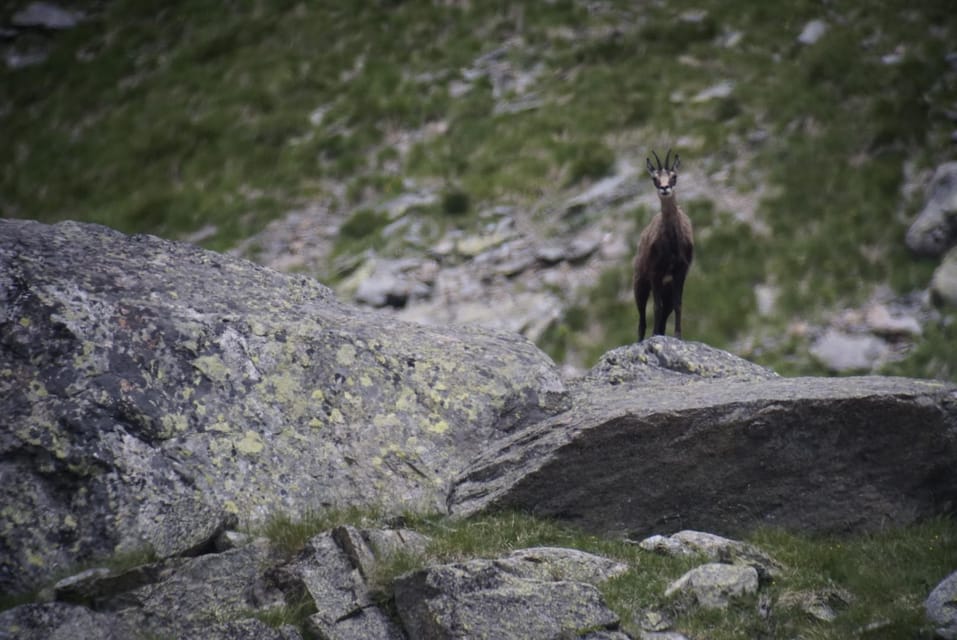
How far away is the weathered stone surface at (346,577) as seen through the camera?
635 cm

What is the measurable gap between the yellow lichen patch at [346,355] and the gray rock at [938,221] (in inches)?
538

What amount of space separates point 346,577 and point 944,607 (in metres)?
3.95

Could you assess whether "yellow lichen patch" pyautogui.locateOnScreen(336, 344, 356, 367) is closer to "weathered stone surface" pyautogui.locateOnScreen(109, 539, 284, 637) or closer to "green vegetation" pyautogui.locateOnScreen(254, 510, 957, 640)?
"green vegetation" pyautogui.locateOnScreen(254, 510, 957, 640)

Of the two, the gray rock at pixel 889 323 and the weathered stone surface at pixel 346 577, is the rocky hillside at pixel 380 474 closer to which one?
the weathered stone surface at pixel 346 577

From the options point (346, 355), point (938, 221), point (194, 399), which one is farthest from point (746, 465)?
point (938, 221)


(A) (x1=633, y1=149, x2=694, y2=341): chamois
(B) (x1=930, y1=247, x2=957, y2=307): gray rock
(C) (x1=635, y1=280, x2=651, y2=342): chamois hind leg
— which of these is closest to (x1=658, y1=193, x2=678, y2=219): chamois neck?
(A) (x1=633, y1=149, x2=694, y2=341): chamois

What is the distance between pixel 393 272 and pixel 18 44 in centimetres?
2160

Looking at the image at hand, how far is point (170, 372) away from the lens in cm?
805

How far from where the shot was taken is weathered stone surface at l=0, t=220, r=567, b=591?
7.09 metres

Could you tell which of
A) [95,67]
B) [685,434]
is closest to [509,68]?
[95,67]

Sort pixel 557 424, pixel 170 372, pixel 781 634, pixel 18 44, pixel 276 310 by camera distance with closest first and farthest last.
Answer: pixel 781 634
pixel 170 372
pixel 557 424
pixel 276 310
pixel 18 44

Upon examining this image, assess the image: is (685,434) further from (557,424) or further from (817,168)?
(817,168)

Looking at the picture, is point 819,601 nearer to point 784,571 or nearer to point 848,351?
point 784,571

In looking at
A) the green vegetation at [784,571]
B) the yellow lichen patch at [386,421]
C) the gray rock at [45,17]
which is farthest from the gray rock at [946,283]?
the gray rock at [45,17]
